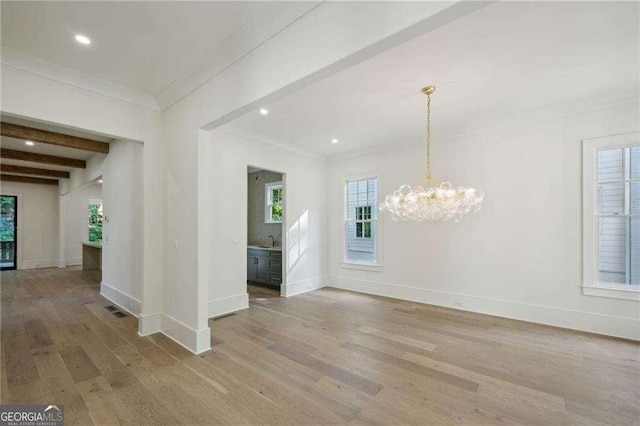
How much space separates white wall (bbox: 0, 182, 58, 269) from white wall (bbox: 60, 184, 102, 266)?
30cm

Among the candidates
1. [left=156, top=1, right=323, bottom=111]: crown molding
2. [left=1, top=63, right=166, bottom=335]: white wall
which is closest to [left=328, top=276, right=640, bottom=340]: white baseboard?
[left=1, top=63, right=166, bottom=335]: white wall

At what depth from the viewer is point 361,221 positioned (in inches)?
223

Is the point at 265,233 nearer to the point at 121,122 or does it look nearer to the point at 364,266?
the point at 364,266

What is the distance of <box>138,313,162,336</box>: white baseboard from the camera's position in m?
3.28

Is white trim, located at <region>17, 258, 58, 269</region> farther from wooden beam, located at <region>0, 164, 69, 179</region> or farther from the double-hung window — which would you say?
the double-hung window

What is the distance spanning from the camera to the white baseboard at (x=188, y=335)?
112 inches

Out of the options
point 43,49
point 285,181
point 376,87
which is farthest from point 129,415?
point 285,181

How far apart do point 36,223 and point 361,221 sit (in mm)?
9844

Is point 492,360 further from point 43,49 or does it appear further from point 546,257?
point 43,49

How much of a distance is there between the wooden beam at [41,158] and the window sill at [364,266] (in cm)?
646

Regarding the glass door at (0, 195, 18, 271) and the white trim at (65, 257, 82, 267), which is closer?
the glass door at (0, 195, 18, 271)

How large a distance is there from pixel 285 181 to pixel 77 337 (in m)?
3.70

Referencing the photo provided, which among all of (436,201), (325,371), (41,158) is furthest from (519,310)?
(41,158)

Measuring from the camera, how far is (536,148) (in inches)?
150
